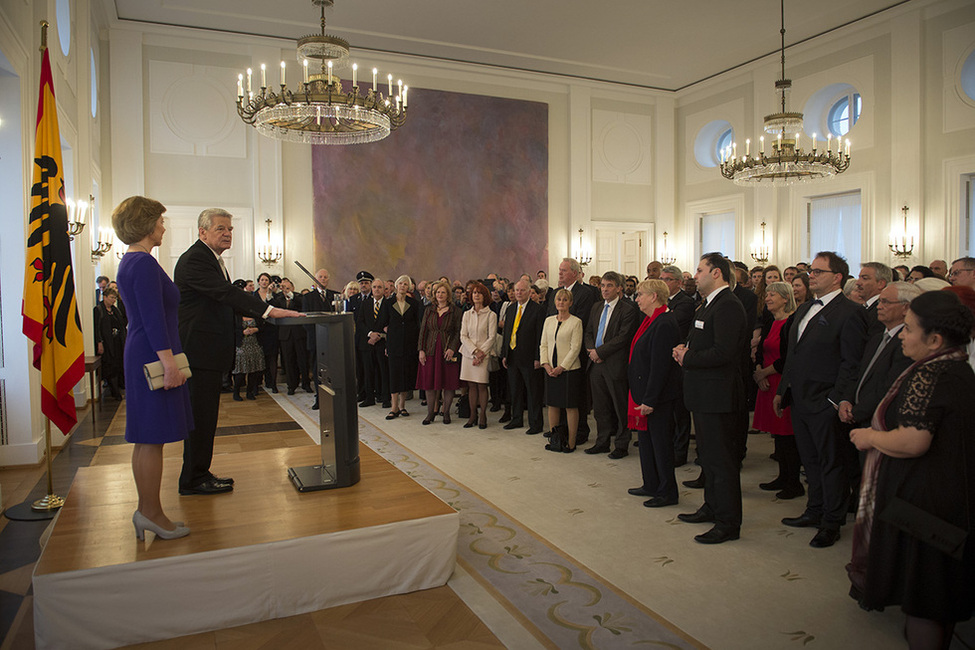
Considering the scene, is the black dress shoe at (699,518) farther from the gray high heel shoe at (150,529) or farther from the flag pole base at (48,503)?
the flag pole base at (48,503)

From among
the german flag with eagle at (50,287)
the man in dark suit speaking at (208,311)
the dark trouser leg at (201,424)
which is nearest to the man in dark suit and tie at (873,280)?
the man in dark suit speaking at (208,311)

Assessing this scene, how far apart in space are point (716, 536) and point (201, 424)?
9.72 ft

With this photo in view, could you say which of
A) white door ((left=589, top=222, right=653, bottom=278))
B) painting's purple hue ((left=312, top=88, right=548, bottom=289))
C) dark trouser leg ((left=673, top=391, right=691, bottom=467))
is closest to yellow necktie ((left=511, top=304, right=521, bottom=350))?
dark trouser leg ((left=673, top=391, right=691, bottom=467))

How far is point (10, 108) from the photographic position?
5.41 m

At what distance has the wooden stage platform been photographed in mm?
2781

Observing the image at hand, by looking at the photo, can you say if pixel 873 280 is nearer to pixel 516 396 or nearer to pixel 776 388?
pixel 776 388

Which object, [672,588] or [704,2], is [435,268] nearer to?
[704,2]

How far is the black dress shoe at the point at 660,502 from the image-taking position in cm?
454

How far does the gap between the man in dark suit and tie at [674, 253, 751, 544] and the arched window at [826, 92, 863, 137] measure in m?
9.98

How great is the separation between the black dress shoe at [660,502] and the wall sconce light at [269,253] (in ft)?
31.2

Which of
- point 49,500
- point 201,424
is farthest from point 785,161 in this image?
point 49,500

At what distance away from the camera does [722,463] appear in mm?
3863

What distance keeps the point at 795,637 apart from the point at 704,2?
35.7 feet

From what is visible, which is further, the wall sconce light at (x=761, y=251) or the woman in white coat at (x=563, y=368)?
the wall sconce light at (x=761, y=251)
